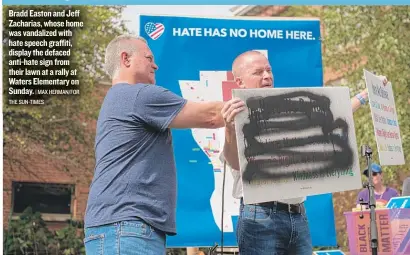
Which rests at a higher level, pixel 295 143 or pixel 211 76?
pixel 211 76

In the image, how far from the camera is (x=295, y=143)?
2.83 metres

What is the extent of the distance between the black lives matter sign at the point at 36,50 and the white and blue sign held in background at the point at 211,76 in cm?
349

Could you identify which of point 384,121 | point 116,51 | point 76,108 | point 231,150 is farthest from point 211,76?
point 76,108

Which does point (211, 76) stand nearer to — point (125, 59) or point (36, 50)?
point (125, 59)

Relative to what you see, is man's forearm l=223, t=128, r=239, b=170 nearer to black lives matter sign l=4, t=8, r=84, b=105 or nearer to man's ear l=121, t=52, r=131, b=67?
man's ear l=121, t=52, r=131, b=67

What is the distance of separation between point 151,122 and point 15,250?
780cm

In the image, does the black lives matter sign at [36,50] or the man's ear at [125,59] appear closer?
the man's ear at [125,59]

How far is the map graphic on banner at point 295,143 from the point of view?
2.69 meters

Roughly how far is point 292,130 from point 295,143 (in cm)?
5

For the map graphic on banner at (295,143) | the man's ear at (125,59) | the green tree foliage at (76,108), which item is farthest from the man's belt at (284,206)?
the green tree foliage at (76,108)

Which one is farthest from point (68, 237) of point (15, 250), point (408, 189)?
point (408, 189)

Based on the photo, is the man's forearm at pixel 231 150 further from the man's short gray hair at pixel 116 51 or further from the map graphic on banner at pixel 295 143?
the man's short gray hair at pixel 116 51

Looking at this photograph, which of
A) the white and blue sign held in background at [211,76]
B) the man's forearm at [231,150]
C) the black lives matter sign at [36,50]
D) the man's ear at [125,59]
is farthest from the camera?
the black lives matter sign at [36,50]

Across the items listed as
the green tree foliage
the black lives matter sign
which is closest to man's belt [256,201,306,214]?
the black lives matter sign
